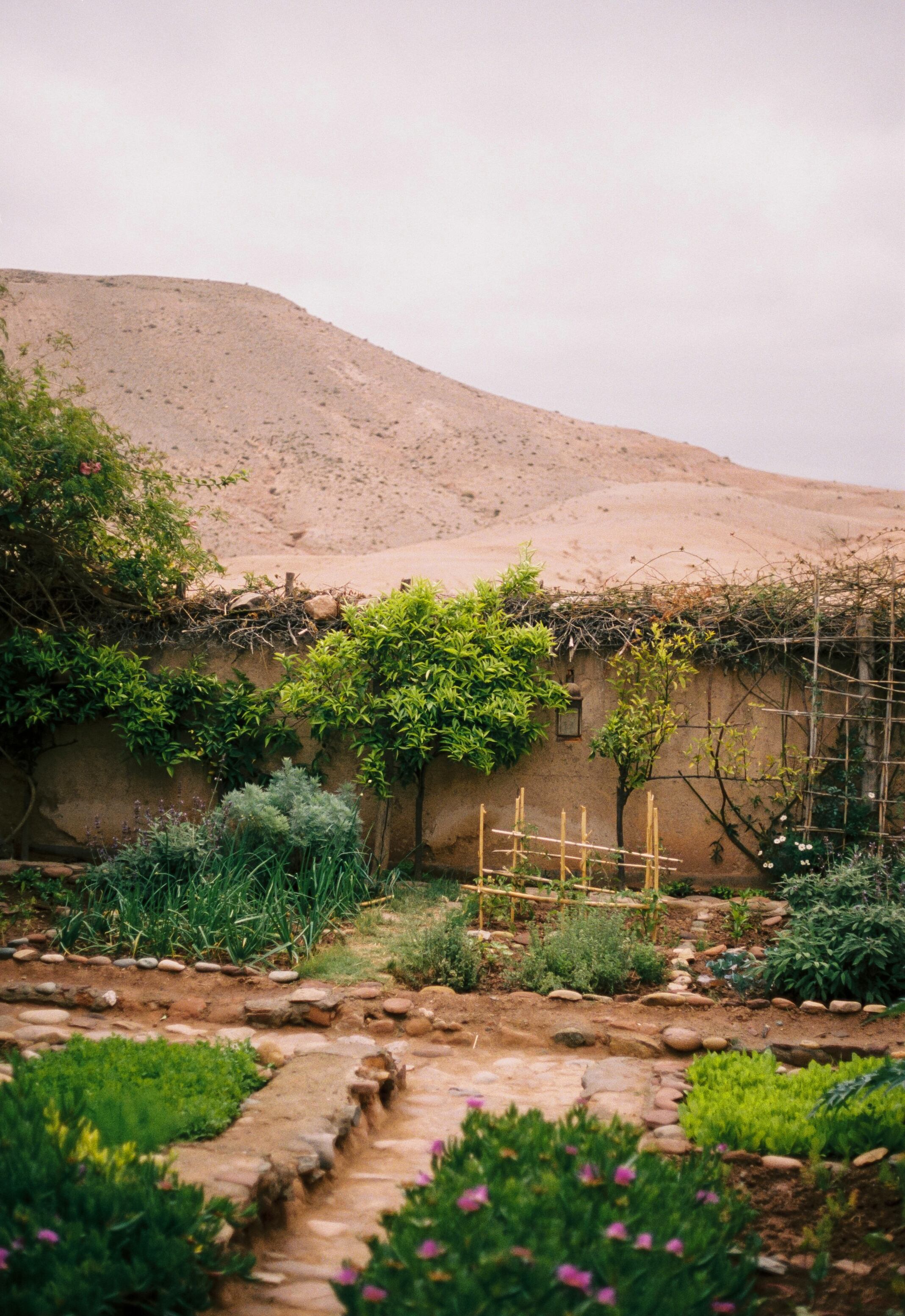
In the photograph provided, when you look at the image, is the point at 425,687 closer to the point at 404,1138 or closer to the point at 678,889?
the point at 678,889

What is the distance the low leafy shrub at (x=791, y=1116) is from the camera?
3.28m

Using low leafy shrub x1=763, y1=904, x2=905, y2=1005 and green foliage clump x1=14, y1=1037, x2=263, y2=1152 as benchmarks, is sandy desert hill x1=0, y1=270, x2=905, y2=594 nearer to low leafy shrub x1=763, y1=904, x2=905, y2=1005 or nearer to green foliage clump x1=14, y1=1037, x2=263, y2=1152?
low leafy shrub x1=763, y1=904, x2=905, y2=1005

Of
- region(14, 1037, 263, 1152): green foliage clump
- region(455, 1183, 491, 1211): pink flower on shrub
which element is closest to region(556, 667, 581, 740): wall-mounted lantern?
region(14, 1037, 263, 1152): green foliage clump

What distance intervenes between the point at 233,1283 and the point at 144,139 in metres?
14.2

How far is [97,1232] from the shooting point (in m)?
2.17

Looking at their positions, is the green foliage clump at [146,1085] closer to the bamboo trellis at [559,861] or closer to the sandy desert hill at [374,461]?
the bamboo trellis at [559,861]

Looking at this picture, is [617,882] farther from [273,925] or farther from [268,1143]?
[268,1143]

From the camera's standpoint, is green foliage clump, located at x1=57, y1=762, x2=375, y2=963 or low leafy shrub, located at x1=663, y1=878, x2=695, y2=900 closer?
green foliage clump, located at x1=57, y1=762, x2=375, y2=963

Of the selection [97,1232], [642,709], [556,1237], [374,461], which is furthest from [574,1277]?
[374,461]

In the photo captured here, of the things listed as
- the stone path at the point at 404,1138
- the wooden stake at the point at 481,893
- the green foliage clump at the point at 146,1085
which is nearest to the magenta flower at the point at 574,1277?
the stone path at the point at 404,1138

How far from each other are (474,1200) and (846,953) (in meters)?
3.54

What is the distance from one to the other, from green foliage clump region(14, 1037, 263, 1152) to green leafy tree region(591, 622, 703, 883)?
4042mm

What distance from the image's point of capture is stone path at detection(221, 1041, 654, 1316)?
2.51 meters

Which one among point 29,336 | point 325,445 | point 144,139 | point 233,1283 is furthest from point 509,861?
point 29,336
